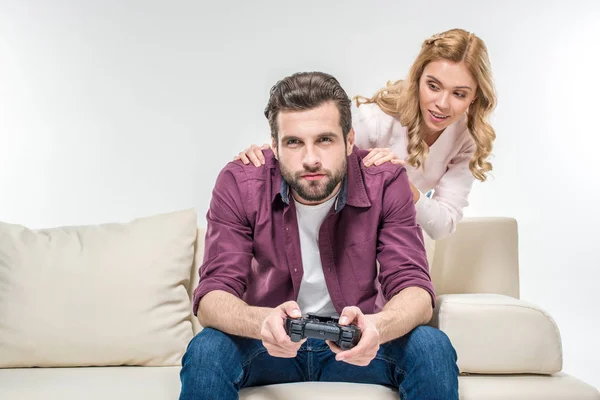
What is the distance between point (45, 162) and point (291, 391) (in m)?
1.65

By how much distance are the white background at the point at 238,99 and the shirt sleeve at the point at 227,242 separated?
1.08 metres

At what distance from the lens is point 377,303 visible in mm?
2164

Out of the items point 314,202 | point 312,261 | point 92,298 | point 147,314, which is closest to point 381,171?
point 314,202

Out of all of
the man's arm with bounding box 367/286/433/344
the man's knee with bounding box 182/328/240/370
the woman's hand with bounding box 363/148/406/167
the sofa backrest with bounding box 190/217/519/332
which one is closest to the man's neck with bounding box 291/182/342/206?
the woman's hand with bounding box 363/148/406/167

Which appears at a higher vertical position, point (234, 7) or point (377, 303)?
point (234, 7)

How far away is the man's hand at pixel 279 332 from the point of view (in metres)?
1.70

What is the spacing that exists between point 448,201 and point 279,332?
3.50ft

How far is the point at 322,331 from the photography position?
65.4 inches

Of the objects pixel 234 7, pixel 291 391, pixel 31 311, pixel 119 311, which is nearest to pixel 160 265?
pixel 119 311

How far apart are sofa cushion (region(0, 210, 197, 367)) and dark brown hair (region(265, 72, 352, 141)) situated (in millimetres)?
654

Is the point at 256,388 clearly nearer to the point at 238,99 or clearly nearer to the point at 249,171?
the point at 249,171

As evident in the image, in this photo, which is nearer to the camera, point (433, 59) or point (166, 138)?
point (433, 59)

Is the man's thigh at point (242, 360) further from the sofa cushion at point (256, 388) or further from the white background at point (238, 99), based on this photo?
the white background at point (238, 99)

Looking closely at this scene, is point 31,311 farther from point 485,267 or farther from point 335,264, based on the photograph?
point 485,267
